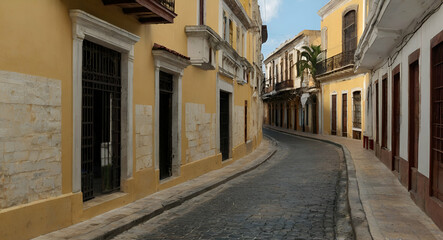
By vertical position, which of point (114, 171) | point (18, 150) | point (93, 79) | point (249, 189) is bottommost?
point (249, 189)

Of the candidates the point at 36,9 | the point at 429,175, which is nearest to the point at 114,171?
the point at 36,9

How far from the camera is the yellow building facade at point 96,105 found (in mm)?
4805

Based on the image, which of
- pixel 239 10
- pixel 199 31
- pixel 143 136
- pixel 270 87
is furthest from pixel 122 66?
pixel 270 87

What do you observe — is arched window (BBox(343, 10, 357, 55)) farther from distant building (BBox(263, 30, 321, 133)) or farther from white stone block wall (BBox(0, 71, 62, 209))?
white stone block wall (BBox(0, 71, 62, 209))

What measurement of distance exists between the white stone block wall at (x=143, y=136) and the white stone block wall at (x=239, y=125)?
7.89 meters

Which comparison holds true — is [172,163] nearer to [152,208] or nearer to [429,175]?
[152,208]

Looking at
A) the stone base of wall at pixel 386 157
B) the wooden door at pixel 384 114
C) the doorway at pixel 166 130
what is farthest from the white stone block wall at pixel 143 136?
the wooden door at pixel 384 114

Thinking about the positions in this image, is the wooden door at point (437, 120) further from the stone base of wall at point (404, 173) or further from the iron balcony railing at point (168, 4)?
the iron balcony railing at point (168, 4)

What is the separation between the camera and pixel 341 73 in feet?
85.9

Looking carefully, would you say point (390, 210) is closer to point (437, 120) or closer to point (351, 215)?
point (351, 215)

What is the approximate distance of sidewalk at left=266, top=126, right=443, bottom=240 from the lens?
5.23 m

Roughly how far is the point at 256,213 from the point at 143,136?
2722mm

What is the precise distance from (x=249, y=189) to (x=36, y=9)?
19.7 ft

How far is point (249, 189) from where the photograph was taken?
9.42 meters
